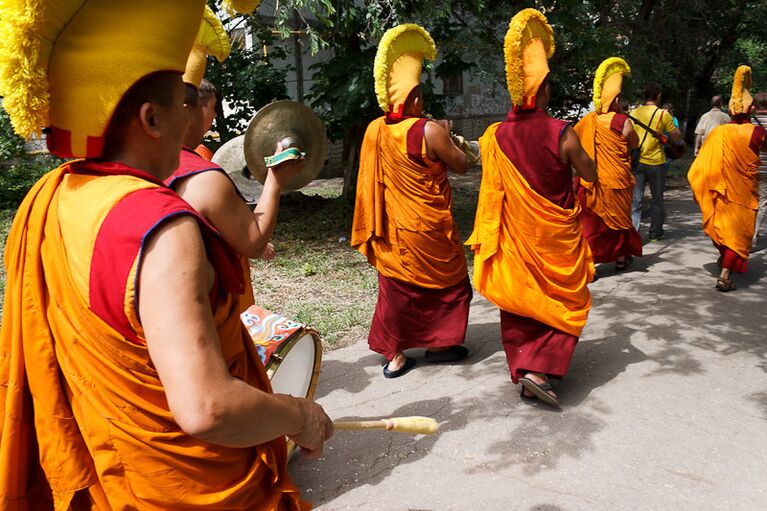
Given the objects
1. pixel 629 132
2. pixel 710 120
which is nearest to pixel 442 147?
pixel 629 132

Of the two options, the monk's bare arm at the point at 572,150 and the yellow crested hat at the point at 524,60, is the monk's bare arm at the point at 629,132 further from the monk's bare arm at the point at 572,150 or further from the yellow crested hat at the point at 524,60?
the monk's bare arm at the point at 572,150

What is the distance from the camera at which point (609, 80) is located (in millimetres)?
7461

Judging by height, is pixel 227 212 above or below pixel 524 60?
below

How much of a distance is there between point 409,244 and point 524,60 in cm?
144

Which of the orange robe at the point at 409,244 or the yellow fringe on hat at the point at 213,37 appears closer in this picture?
the yellow fringe on hat at the point at 213,37

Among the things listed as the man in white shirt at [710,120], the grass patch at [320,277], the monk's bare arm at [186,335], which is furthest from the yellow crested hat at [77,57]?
the man in white shirt at [710,120]

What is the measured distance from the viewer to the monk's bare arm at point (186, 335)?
119cm

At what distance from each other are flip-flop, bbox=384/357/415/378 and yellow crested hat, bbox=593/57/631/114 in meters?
4.42

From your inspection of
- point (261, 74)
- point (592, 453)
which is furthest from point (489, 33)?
point (592, 453)

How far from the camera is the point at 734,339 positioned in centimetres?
520

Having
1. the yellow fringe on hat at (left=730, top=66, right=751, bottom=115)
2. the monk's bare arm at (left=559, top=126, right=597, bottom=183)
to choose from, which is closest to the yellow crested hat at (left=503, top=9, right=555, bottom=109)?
the monk's bare arm at (left=559, top=126, right=597, bottom=183)

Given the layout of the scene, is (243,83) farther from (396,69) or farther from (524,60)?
(524,60)

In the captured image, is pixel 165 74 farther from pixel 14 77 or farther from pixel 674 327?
pixel 674 327

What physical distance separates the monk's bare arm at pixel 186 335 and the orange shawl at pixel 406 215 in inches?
133
